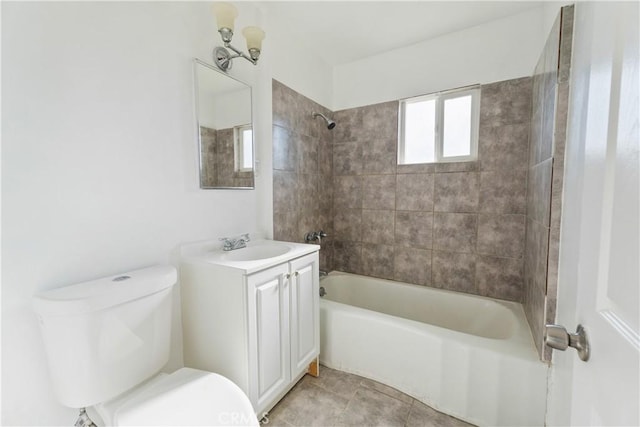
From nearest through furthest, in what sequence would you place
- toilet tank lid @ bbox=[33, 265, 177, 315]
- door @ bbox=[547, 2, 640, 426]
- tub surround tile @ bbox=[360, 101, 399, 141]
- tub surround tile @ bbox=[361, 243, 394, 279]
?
door @ bbox=[547, 2, 640, 426], toilet tank lid @ bbox=[33, 265, 177, 315], tub surround tile @ bbox=[360, 101, 399, 141], tub surround tile @ bbox=[361, 243, 394, 279]

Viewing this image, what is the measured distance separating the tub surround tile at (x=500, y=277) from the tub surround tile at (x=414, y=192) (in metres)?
0.61

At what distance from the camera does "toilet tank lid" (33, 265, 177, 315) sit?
810mm

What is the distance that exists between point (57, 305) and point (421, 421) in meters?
1.72

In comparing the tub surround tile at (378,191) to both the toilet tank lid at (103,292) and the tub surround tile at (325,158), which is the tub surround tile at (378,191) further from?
the toilet tank lid at (103,292)

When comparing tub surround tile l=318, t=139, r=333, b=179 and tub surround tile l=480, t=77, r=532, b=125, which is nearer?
tub surround tile l=480, t=77, r=532, b=125

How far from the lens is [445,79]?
2111 millimetres

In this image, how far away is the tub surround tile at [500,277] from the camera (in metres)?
1.92

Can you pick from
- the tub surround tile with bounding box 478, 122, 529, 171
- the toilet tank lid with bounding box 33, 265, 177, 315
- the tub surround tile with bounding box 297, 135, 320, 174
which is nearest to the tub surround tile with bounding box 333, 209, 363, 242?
the tub surround tile with bounding box 297, 135, 320, 174

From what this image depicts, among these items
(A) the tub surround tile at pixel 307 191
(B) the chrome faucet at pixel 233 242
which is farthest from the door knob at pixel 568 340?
(A) the tub surround tile at pixel 307 191

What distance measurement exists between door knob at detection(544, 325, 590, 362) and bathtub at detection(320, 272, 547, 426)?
959 mm

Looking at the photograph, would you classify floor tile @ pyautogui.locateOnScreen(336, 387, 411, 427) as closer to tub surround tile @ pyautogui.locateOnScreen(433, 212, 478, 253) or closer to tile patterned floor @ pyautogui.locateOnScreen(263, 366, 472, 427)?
tile patterned floor @ pyautogui.locateOnScreen(263, 366, 472, 427)

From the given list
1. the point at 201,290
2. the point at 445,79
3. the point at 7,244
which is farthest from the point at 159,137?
the point at 445,79

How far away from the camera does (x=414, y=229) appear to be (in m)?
2.30

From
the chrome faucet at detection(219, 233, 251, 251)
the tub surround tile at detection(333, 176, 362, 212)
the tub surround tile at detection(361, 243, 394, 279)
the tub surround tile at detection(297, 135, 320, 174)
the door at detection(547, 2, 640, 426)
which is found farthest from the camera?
the tub surround tile at detection(333, 176, 362, 212)
